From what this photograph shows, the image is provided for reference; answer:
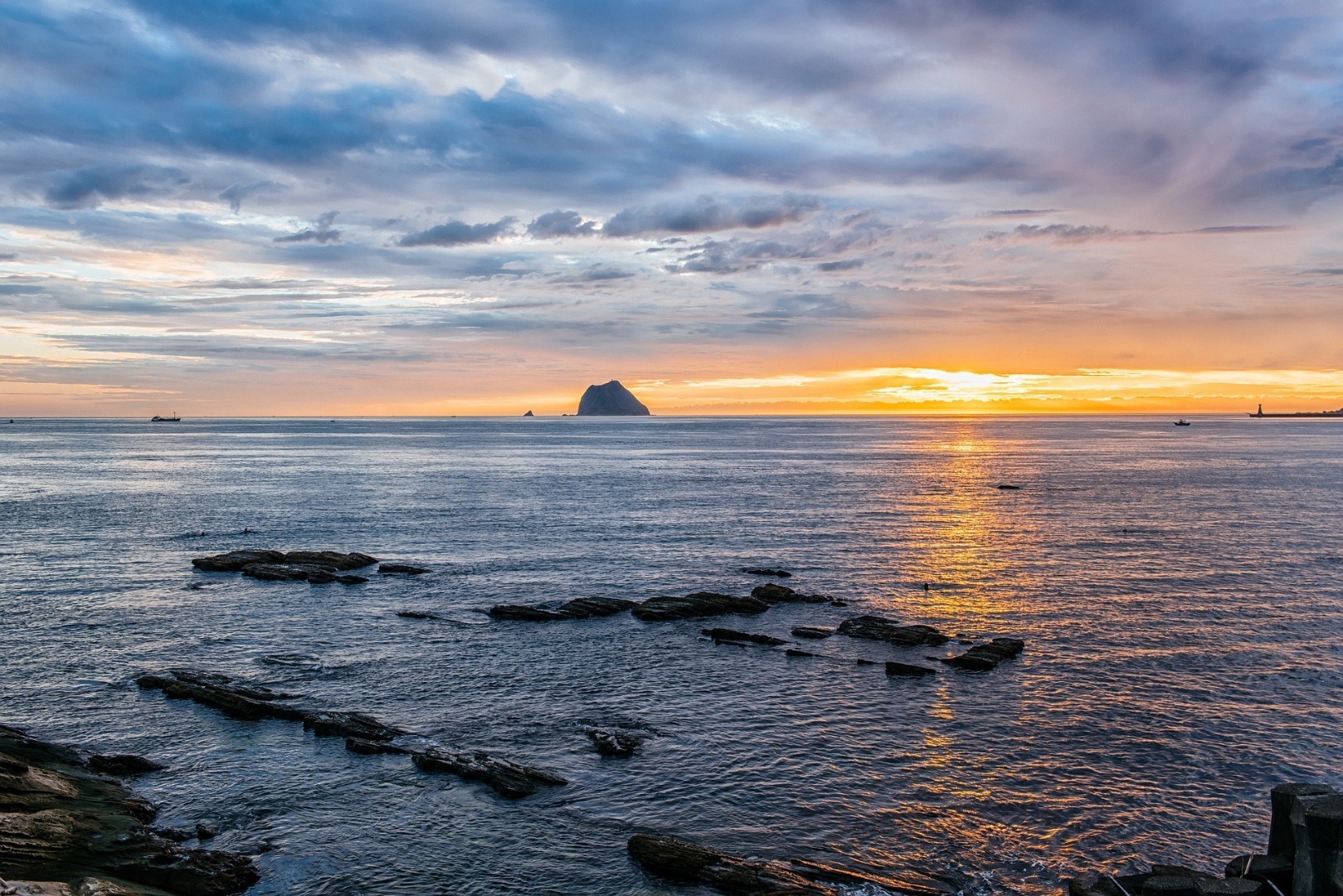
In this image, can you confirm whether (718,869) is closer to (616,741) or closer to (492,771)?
(492,771)

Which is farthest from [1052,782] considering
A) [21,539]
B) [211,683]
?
[21,539]

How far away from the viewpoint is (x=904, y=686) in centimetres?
3984

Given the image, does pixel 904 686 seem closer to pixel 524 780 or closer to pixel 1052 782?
pixel 1052 782

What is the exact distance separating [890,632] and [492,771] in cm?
2585

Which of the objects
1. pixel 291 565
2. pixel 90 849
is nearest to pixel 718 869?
pixel 90 849

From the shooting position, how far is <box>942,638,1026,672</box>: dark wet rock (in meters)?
42.7

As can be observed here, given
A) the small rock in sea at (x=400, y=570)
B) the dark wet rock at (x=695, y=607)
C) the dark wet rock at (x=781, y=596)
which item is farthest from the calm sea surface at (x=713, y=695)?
the small rock in sea at (x=400, y=570)

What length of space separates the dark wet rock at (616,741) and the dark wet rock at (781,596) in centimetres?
2467

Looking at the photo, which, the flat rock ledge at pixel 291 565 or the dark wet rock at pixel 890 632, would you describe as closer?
the dark wet rock at pixel 890 632

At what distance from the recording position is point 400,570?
228 ft

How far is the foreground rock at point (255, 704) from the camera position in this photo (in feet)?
112

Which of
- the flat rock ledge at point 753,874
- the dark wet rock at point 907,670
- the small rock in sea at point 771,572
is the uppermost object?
the small rock in sea at point 771,572

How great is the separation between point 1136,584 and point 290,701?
55411mm

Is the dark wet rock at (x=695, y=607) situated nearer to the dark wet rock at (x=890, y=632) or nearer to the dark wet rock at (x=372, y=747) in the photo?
the dark wet rock at (x=890, y=632)
